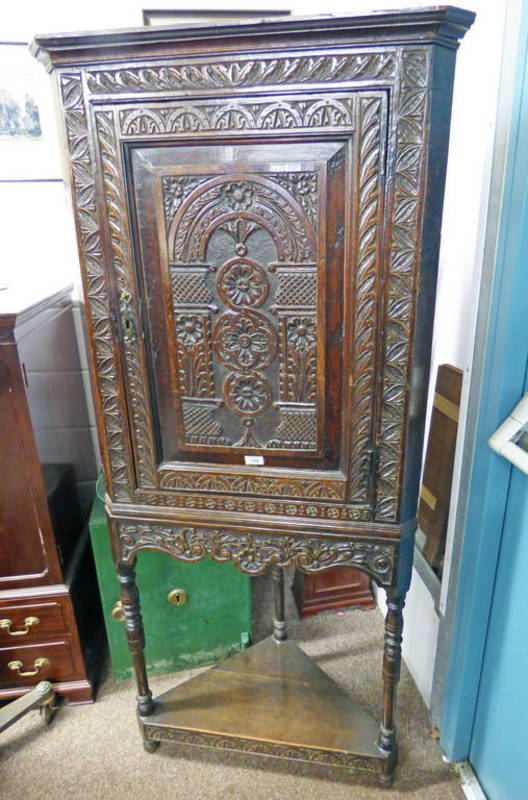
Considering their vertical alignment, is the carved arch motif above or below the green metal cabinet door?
above

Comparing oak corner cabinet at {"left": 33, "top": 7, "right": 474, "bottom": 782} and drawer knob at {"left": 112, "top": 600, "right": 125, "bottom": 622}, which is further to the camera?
drawer knob at {"left": 112, "top": 600, "right": 125, "bottom": 622}

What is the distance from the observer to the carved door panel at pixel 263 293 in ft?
3.23

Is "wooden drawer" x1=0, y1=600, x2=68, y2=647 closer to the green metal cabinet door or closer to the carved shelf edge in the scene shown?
the green metal cabinet door

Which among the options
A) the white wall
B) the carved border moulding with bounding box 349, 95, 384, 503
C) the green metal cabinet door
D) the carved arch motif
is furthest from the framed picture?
the carved border moulding with bounding box 349, 95, 384, 503

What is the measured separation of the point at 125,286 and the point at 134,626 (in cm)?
90

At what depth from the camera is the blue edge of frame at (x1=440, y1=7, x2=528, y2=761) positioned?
1.04 meters

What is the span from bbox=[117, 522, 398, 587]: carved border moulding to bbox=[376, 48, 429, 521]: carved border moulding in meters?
0.11

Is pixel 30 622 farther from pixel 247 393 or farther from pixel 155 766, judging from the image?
pixel 247 393

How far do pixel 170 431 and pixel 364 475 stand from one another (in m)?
0.44

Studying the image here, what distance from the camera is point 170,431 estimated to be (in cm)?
121

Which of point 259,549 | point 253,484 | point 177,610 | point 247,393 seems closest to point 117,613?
point 177,610

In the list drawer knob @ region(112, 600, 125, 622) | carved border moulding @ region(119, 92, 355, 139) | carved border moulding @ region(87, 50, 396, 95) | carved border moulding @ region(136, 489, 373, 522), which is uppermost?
carved border moulding @ region(87, 50, 396, 95)

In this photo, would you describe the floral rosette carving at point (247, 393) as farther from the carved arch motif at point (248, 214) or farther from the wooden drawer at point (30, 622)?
the wooden drawer at point (30, 622)

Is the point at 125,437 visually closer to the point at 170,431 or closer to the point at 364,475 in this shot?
the point at 170,431
